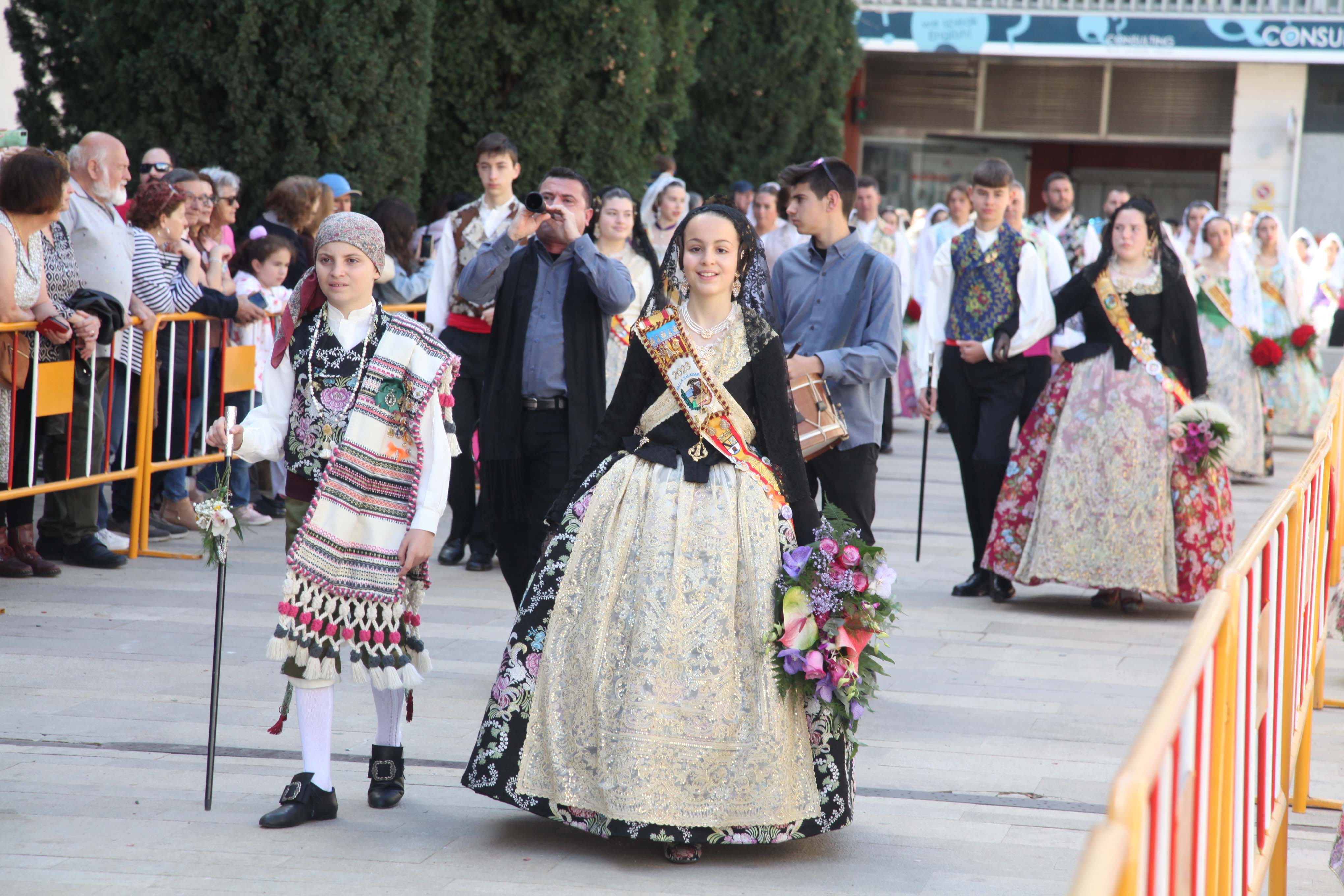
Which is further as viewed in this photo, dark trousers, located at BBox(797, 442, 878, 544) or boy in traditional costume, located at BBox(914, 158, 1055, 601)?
boy in traditional costume, located at BBox(914, 158, 1055, 601)

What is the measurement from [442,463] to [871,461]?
2.14m

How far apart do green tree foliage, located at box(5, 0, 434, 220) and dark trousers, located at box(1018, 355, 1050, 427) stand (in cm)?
506

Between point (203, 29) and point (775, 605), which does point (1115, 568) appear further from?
point (203, 29)

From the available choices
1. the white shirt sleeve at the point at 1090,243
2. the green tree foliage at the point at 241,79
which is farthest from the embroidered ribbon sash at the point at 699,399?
the white shirt sleeve at the point at 1090,243

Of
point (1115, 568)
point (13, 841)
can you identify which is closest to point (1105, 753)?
point (1115, 568)

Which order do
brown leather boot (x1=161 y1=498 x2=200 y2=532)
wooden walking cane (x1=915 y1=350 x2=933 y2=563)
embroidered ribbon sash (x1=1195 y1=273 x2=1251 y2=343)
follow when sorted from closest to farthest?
wooden walking cane (x1=915 y1=350 x2=933 y2=563), brown leather boot (x1=161 y1=498 x2=200 y2=532), embroidered ribbon sash (x1=1195 y1=273 x2=1251 y2=343)

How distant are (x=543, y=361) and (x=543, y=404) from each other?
0.17 meters

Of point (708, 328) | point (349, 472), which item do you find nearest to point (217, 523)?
point (349, 472)

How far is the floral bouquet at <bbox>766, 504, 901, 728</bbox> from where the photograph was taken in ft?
13.8

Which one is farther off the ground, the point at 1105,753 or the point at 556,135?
the point at 556,135

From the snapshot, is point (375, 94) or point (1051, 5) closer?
point (375, 94)

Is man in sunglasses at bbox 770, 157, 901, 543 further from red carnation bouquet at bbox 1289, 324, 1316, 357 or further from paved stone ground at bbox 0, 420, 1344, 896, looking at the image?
red carnation bouquet at bbox 1289, 324, 1316, 357

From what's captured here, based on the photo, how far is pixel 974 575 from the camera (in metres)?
8.23

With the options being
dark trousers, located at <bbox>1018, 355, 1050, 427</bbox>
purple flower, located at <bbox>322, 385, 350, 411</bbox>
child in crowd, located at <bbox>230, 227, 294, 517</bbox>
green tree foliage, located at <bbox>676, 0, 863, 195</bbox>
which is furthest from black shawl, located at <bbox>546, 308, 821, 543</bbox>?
green tree foliage, located at <bbox>676, 0, 863, 195</bbox>
